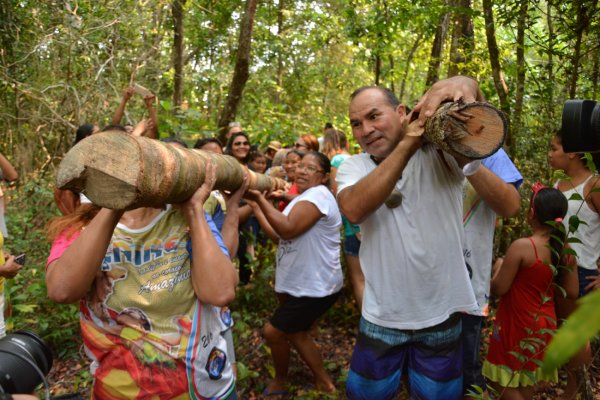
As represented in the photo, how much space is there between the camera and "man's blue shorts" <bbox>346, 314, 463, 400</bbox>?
85.7 inches

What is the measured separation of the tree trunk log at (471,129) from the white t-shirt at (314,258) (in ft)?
6.27

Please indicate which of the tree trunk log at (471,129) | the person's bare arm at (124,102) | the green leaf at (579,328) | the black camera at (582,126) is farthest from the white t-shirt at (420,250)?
the person's bare arm at (124,102)

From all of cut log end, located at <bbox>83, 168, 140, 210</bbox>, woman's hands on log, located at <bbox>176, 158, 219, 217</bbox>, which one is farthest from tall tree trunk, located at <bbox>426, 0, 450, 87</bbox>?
cut log end, located at <bbox>83, 168, 140, 210</bbox>

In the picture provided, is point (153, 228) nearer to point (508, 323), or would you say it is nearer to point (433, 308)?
point (433, 308)

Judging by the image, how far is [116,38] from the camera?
7.25 meters

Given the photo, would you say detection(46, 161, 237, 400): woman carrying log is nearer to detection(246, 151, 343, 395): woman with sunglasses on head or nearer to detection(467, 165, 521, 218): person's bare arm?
detection(467, 165, 521, 218): person's bare arm

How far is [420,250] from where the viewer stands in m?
2.14

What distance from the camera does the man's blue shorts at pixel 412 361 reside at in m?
2.18

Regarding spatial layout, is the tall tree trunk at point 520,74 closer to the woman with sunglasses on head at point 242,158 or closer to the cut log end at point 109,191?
A: the woman with sunglasses on head at point 242,158

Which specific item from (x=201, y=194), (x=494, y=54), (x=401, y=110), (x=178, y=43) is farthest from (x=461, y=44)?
(x=178, y=43)

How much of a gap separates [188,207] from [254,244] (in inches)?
172

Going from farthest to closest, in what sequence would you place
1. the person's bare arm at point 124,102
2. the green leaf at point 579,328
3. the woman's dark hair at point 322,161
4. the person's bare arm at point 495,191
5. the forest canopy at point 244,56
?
the person's bare arm at point 124,102 → the forest canopy at point 244,56 → the woman's dark hair at point 322,161 → the person's bare arm at point 495,191 → the green leaf at point 579,328

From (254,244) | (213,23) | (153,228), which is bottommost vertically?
(254,244)

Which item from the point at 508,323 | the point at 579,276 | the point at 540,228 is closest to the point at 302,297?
the point at 508,323
